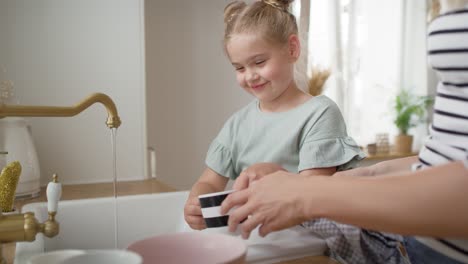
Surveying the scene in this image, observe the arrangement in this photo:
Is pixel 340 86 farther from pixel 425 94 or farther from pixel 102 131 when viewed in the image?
pixel 102 131

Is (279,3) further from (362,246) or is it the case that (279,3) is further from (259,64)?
(362,246)

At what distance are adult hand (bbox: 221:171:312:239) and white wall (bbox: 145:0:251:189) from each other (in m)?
1.93

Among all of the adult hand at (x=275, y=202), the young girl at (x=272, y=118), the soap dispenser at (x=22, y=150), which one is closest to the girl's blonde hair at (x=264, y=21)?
the young girl at (x=272, y=118)

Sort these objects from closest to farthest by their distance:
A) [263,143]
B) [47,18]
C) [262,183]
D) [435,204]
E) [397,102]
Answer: [435,204], [262,183], [263,143], [47,18], [397,102]

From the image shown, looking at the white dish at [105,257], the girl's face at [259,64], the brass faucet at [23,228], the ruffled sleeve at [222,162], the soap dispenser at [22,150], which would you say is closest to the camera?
the white dish at [105,257]

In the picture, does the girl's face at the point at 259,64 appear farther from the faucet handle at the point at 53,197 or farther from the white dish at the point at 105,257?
the white dish at the point at 105,257

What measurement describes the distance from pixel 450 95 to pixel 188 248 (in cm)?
38

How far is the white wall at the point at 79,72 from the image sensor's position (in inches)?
63.1

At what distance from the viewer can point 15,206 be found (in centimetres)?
132

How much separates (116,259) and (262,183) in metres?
0.19

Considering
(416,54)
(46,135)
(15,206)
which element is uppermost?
(416,54)

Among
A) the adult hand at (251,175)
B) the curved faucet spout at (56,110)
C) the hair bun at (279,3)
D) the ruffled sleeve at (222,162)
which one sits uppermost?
the hair bun at (279,3)

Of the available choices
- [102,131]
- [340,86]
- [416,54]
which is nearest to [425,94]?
[416,54]

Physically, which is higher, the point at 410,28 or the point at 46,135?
the point at 410,28
